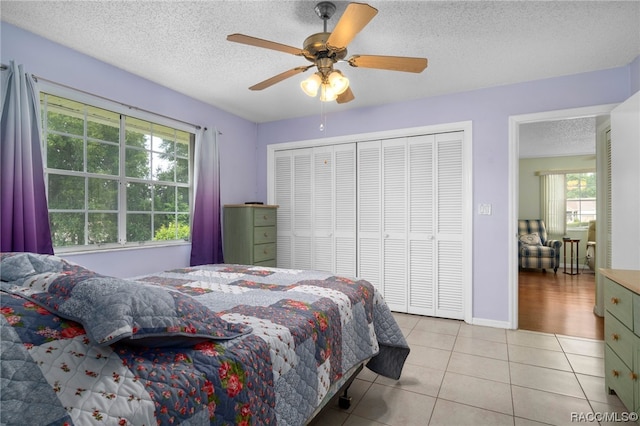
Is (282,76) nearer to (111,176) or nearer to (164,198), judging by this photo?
(111,176)

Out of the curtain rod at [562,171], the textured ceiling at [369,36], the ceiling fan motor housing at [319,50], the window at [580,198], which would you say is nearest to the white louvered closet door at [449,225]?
the textured ceiling at [369,36]

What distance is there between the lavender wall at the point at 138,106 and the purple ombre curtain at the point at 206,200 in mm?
161

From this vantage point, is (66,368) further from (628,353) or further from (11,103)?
(628,353)

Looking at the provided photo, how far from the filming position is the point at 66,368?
0.85m

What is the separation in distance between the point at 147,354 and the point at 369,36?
2417mm

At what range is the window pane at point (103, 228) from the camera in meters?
2.96

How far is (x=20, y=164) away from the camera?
232 centimetres

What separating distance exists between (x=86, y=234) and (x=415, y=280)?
10.9 feet

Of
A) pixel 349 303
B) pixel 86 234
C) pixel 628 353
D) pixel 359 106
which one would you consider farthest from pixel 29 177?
pixel 628 353

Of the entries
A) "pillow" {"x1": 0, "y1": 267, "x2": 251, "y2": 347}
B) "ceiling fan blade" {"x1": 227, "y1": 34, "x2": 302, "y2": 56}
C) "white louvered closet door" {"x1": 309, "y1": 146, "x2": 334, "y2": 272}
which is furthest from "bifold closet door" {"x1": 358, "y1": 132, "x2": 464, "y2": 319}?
"pillow" {"x1": 0, "y1": 267, "x2": 251, "y2": 347}

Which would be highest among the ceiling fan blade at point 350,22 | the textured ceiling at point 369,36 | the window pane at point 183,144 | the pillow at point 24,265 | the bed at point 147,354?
the textured ceiling at point 369,36

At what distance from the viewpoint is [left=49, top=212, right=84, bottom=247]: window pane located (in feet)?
8.90

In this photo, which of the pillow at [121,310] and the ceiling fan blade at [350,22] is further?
the ceiling fan blade at [350,22]

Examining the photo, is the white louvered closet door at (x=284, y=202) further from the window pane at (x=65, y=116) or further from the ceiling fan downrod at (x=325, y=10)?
the ceiling fan downrod at (x=325, y=10)
